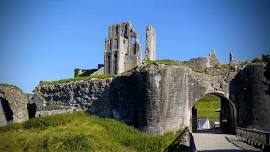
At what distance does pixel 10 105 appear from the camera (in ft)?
126

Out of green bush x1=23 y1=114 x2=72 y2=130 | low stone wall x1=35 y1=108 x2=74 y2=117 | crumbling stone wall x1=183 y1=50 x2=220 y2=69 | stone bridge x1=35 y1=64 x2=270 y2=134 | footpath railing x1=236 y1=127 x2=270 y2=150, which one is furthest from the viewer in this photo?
crumbling stone wall x1=183 y1=50 x2=220 y2=69

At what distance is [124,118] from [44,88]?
11.5 metres

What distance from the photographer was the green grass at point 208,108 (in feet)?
168

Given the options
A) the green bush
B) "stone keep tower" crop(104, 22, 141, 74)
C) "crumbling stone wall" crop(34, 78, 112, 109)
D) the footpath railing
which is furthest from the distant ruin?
the footpath railing

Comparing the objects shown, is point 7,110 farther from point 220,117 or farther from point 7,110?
point 220,117

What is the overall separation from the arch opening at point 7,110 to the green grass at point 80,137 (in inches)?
157

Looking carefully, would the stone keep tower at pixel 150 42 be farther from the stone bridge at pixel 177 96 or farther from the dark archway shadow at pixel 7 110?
the stone bridge at pixel 177 96

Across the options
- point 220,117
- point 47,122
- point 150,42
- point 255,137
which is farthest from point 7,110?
point 150,42

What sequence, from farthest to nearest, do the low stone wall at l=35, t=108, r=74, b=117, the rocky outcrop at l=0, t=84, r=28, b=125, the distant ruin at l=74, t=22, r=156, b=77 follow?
1. the distant ruin at l=74, t=22, r=156, b=77
2. the rocky outcrop at l=0, t=84, r=28, b=125
3. the low stone wall at l=35, t=108, r=74, b=117

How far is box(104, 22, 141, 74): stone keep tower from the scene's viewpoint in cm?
6072

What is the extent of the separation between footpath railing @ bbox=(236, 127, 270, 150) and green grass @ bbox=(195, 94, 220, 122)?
22784mm

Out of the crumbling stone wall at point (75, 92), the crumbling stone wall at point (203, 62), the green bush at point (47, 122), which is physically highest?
the crumbling stone wall at point (203, 62)

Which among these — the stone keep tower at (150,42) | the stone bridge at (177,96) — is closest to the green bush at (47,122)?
the stone bridge at (177,96)

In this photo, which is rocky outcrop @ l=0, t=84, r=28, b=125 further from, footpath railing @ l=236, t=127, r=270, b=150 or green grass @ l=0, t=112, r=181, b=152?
footpath railing @ l=236, t=127, r=270, b=150
